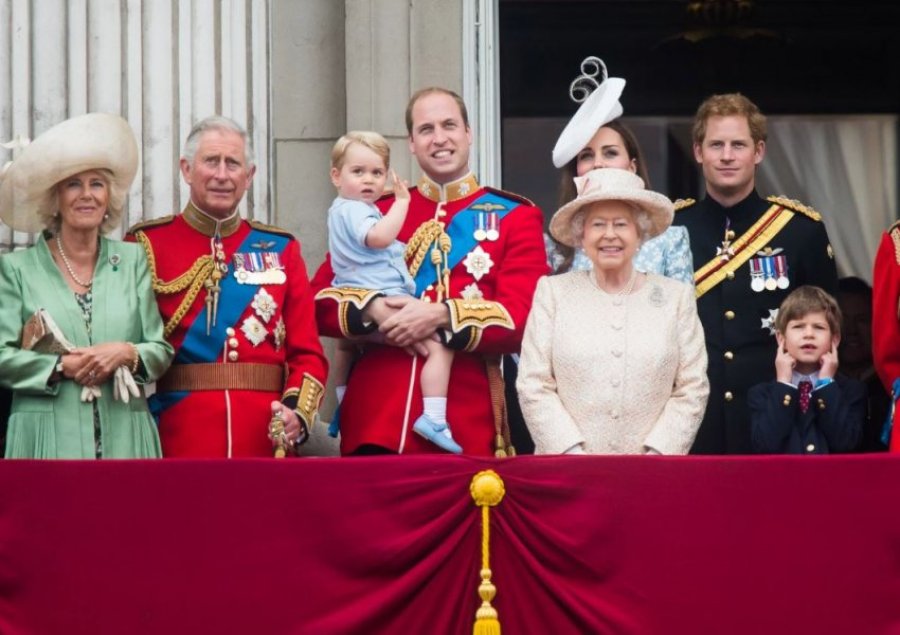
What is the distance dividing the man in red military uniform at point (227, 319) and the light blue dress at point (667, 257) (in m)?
1.04

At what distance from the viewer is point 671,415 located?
8.62 meters

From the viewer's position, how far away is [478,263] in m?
9.25

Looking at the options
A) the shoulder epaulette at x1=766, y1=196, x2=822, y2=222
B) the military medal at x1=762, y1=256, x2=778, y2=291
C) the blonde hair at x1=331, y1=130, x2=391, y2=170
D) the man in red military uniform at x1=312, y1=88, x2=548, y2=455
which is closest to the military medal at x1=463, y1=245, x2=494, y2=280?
the man in red military uniform at x1=312, y1=88, x2=548, y2=455

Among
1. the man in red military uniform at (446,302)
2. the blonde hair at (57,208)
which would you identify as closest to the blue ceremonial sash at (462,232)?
the man in red military uniform at (446,302)

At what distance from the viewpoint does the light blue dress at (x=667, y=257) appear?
30.2 feet

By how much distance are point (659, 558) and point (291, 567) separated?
1.11 meters

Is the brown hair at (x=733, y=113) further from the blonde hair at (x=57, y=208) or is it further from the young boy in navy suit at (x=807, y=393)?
the blonde hair at (x=57, y=208)

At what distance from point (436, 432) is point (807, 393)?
1.22m

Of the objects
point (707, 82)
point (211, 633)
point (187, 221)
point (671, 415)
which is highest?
point (707, 82)

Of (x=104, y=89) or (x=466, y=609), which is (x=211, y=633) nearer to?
(x=466, y=609)

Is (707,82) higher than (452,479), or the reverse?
(707,82)

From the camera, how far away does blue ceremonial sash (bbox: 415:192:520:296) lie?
927 centimetres

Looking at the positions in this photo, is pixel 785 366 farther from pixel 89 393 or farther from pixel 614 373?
pixel 89 393

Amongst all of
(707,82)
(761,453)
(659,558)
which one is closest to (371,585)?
(659,558)
